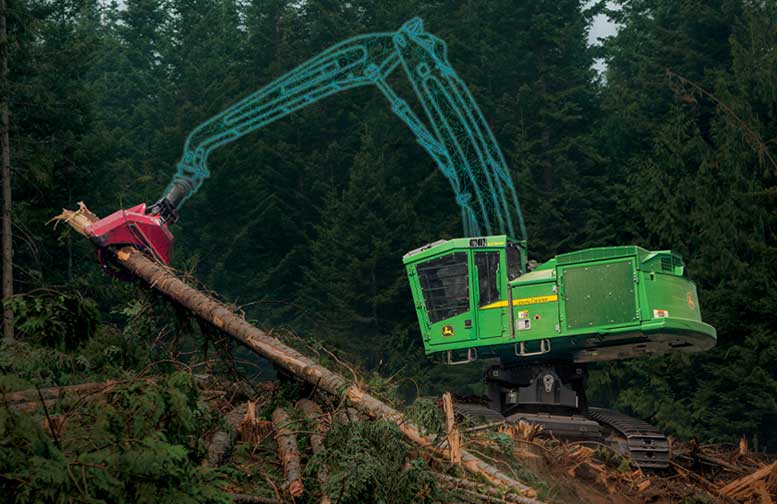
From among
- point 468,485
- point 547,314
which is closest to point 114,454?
point 468,485

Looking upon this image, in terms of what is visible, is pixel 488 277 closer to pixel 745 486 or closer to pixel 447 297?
pixel 447 297

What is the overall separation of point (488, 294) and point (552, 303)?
1161mm

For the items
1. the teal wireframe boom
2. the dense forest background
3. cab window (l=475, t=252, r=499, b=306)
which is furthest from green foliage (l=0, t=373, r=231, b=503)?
the dense forest background

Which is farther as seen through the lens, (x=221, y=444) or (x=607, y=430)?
(x=607, y=430)

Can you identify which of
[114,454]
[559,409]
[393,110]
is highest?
[393,110]

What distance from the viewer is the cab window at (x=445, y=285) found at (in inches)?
752

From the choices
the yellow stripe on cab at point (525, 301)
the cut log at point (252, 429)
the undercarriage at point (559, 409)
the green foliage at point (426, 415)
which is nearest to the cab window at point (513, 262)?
the yellow stripe on cab at point (525, 301)

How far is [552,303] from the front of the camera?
18.5 meters

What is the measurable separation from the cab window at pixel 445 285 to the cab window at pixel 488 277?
0.25 metres

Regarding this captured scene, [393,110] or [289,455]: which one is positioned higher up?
[393,110]

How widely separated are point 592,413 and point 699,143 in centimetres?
2173

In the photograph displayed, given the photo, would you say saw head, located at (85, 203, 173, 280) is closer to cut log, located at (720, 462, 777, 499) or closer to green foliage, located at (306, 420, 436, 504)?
green foliage, located at (306, 420, 436, 504)

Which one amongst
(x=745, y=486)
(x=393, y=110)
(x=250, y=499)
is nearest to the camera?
(x=250, y=499)

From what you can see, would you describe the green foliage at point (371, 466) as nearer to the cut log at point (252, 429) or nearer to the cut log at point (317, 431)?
the cut log at point (317, 431)
